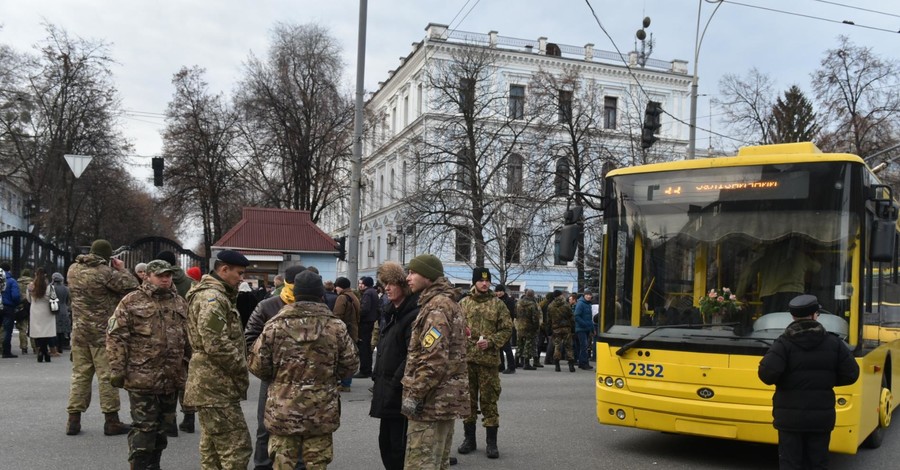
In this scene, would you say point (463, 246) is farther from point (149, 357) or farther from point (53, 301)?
point (149, 357)

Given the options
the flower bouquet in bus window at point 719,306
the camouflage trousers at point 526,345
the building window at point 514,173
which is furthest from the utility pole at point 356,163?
the building window at point 514,173

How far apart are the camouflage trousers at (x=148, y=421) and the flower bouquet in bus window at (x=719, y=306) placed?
4.99 meters

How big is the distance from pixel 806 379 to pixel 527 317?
11.0 m

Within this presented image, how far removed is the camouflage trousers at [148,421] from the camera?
251 inches

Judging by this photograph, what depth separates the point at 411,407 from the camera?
208 inches

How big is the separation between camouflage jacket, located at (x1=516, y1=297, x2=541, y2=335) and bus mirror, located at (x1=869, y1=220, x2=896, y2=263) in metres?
9.88

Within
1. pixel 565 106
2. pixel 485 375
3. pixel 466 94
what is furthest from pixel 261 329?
pixel 565 106

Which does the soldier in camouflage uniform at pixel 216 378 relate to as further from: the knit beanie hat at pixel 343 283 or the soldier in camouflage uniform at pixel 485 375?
the knit beanie hat at pixel 343 283

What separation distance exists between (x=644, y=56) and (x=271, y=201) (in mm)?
26048

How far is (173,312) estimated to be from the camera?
275 inches

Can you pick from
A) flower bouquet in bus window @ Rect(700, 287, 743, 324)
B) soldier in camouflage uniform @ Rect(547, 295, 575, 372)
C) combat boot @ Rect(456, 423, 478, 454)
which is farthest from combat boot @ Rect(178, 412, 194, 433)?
soldier in camouflage uniform @ Rect(547, 295, 575, 372)

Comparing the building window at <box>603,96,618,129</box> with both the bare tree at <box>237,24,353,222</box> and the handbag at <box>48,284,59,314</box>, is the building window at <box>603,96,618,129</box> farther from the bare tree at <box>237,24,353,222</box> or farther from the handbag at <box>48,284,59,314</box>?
the handbag at <box>48,284,59,314</box>

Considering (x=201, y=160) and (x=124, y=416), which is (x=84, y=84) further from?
(x=124, y=416)

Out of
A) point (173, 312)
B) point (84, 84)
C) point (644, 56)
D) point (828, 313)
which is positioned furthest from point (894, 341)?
point (644, 56)
